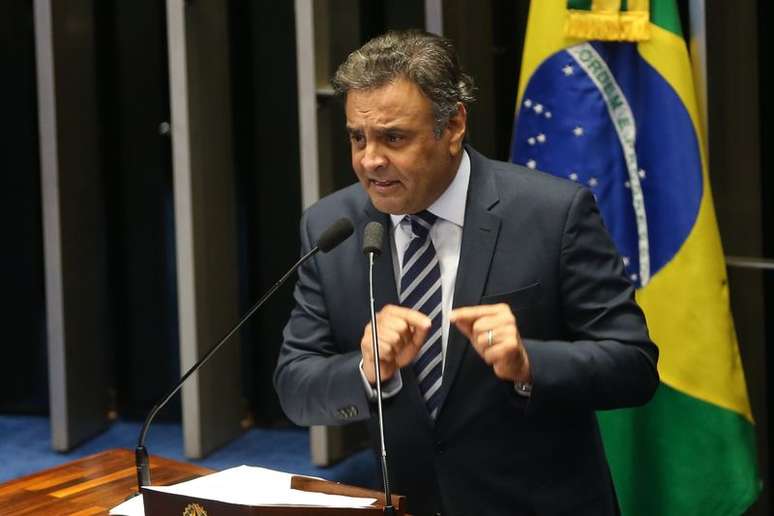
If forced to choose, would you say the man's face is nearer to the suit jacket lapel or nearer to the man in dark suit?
the man in dark suit

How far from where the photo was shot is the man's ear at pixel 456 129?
2082 millimetres

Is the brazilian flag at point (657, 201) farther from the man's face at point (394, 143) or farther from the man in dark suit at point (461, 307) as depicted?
the man's face at point (394, 143)

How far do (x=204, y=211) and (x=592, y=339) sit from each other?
2766mm

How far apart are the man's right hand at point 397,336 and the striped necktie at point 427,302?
247 mm

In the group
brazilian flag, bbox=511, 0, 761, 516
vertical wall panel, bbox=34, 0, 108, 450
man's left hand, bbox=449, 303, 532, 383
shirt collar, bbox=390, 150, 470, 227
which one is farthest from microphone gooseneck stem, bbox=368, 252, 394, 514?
vertical wall panel, bbox=34, 0, 108, 450

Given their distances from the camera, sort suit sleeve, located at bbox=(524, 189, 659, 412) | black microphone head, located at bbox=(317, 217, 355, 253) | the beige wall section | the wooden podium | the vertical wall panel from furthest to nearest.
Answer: the vertical wall panel → the beige wall section → suit sleeve, located at bbox=(524, 189, 659, 412) → black microphone head, located at bbox=(317, 217, 355, 253) → the wooden podium

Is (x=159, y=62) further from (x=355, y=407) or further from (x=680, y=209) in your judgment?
(x=355, y=407)

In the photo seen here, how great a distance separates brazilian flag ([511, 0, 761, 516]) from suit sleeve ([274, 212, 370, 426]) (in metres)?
1.28

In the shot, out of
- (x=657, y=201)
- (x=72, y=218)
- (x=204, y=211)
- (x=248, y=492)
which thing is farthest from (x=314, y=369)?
(x=72, y=218)

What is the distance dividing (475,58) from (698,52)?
2.78ft

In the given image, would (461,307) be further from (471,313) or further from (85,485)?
(85,485)

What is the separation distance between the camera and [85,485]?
7.03ft

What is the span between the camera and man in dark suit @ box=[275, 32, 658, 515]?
78.1 inches

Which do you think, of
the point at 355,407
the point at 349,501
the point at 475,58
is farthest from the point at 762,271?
the point at 349,501
